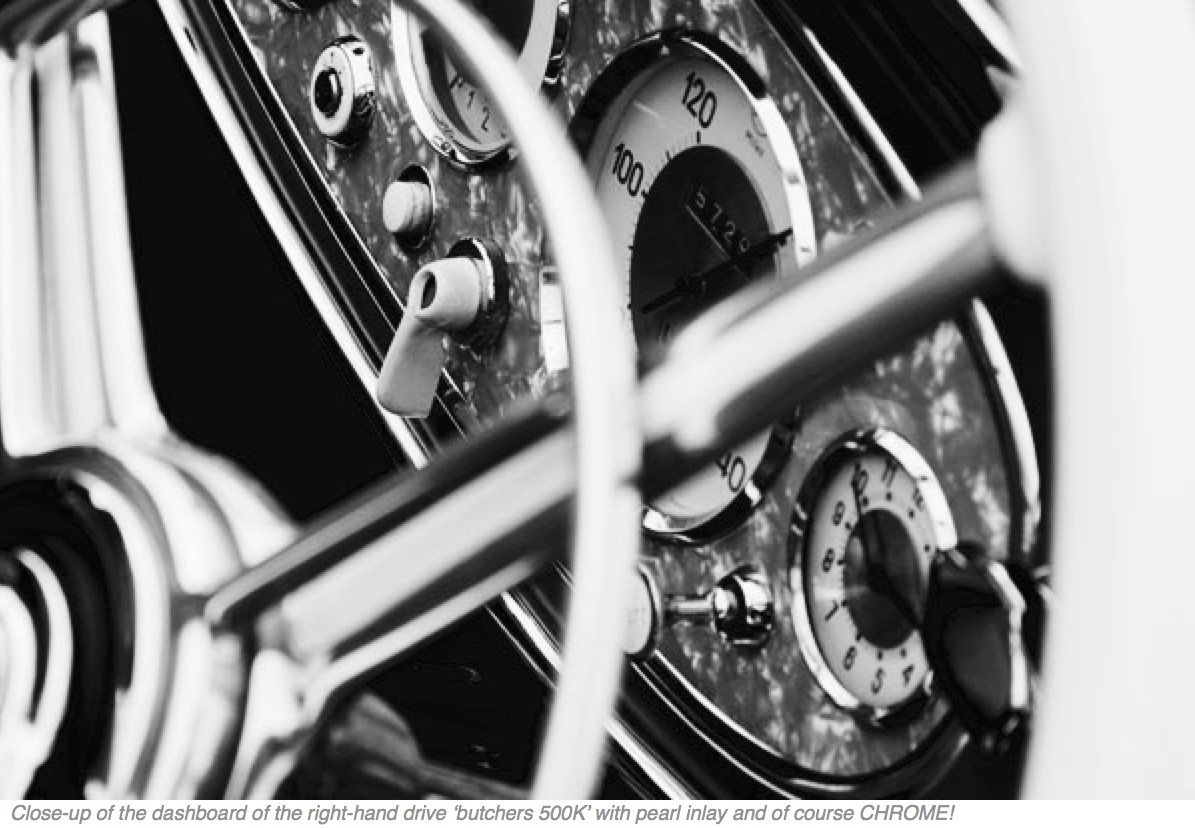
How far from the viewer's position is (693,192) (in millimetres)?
1056

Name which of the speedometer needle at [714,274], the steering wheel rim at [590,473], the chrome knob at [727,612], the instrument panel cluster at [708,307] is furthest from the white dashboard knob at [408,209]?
the steering wheel rim at [590,473]

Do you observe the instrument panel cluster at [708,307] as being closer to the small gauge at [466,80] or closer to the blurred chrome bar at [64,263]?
the small gauge at [466,80]

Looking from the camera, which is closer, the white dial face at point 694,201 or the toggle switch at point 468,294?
the white dial face at point 694,201

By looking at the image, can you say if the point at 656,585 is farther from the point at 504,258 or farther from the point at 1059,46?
the point at 1059,46

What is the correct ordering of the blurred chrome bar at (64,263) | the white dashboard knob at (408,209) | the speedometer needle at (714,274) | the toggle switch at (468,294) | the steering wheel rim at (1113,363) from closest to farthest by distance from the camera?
the steering wheel rim at (1113,363), the blurred chrome bar at (64,263), the speedometer needle at (714,274), the toggle switch at (468,294), the white dashboard knob at (408,209)

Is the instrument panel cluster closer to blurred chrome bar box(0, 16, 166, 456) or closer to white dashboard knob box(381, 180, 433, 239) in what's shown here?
white dashboard knob box(381, 180, 433, 239)

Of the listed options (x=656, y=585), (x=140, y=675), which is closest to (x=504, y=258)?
(x=656, y=585)

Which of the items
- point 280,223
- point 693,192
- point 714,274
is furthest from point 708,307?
point 280,223

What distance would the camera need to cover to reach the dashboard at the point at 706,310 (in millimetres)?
854

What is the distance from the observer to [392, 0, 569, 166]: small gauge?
44.2 inches

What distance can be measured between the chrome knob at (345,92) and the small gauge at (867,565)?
0.57 metres

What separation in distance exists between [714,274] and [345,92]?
48cm

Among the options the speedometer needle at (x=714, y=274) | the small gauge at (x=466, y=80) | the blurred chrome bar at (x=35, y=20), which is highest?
the small gauge at (x=466, y=80)

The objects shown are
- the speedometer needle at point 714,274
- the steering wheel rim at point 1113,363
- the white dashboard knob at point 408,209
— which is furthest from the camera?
the white dashboard knob at point 408,209
